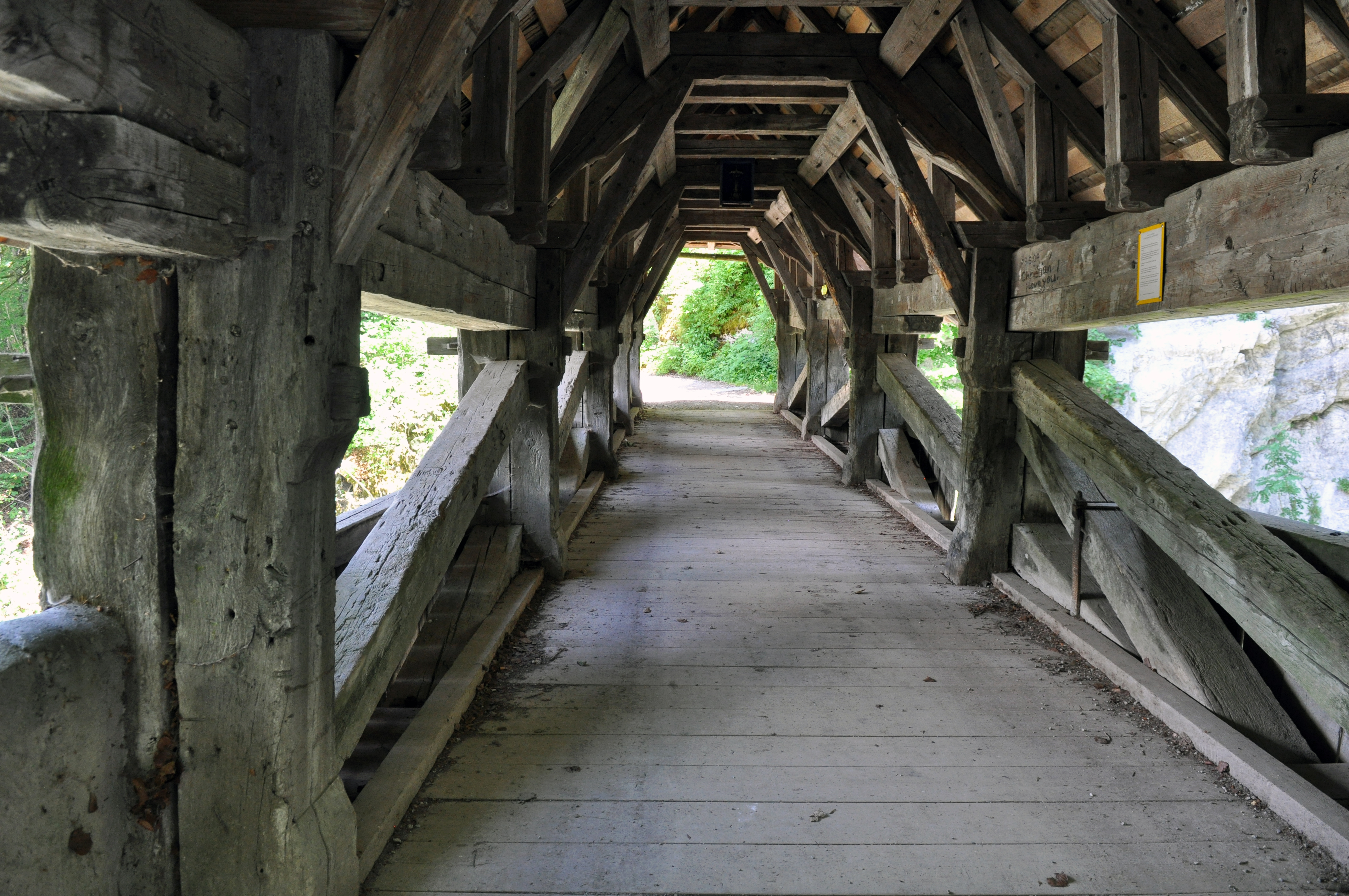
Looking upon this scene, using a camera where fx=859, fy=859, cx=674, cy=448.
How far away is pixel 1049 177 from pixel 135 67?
11.6ft

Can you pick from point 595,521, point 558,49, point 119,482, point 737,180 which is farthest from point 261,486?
point 737,180

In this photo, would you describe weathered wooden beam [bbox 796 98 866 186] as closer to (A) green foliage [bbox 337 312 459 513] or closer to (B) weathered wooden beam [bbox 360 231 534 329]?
(B) weathered wooden beam [bbox 360 231 534 329]

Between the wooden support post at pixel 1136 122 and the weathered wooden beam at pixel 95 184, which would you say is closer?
the weathered wooden beam at pixel 95 184

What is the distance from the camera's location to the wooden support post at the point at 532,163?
3.72m

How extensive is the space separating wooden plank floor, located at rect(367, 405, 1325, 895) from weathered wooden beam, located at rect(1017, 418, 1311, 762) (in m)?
0.29

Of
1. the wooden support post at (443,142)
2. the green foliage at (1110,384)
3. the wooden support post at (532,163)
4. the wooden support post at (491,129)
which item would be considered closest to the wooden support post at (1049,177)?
the wooden support post at (532,163)

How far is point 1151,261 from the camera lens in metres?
3.03

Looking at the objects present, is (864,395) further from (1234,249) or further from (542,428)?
(1234,249)

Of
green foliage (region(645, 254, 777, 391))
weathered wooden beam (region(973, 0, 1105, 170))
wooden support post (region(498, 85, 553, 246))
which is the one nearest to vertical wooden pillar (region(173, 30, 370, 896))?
wooden support post (region(498, 85, 553, 246))

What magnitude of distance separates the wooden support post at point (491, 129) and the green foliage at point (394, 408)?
373 inches

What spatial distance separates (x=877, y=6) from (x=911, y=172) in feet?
2.77

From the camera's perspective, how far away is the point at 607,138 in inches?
182

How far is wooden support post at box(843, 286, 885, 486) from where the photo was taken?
7.52m

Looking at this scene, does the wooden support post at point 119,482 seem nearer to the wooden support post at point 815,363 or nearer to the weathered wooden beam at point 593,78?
the weathered wooden beam at point 593,78
